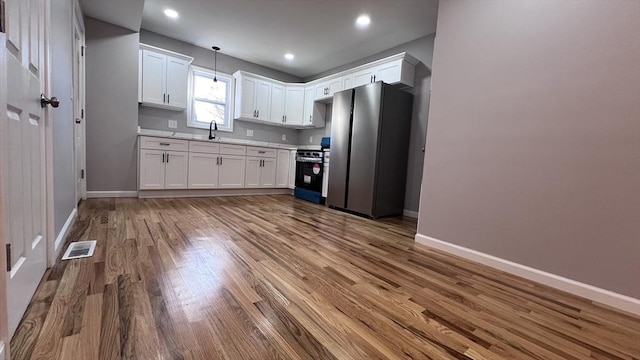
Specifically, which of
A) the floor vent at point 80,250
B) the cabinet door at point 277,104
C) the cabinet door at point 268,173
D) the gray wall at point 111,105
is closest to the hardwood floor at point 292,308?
the floor vent at point 80,250

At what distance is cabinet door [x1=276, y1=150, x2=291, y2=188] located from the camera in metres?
4.77

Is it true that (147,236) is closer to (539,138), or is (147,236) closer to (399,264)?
(399,264)

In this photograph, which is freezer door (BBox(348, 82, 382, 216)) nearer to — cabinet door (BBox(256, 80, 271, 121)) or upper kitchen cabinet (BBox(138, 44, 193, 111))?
cabinet door (BBox(256, 80, 271, 121))

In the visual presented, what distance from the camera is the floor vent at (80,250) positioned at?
5.15 ft

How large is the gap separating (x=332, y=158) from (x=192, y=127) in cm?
250

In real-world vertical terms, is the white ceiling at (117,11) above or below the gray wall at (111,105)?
above

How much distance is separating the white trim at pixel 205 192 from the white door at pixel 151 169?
13 centimetres

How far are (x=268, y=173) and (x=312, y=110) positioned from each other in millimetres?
1453

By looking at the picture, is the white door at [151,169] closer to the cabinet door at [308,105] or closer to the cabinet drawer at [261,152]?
the cabinet drawer at [261,152]

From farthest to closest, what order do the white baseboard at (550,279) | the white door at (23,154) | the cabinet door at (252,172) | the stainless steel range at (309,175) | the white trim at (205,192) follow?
the cabinet door at (252,172), the stainless steel range at (309,175), the white trim at (205,192), the white baseboard at (550,279), the white door at (23,154)

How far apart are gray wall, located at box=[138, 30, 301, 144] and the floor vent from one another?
2683mm

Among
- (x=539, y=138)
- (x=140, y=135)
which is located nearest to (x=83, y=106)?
(x=140, y=135)

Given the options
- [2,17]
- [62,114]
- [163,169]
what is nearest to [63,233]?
[62,114]

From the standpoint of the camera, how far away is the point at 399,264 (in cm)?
181
